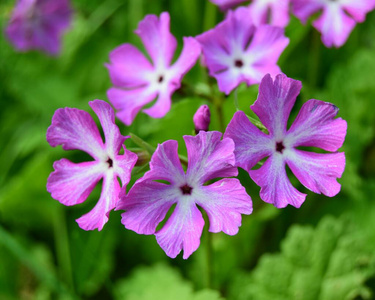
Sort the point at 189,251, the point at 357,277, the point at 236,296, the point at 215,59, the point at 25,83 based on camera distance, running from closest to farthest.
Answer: the point at 189,251, the point at 215,59, the point at 357,277, the point at 236,296, the point at 25,83

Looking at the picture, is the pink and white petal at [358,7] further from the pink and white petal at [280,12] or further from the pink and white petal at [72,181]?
the pink and white petal at [72,181]

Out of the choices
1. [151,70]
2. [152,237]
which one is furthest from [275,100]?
[152,237]

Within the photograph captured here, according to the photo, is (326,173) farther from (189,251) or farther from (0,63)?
(0,63)

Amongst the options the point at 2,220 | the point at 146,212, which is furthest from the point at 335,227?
the point at 2,220

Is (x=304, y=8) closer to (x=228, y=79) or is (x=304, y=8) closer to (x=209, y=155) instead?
(x=228, y=79)

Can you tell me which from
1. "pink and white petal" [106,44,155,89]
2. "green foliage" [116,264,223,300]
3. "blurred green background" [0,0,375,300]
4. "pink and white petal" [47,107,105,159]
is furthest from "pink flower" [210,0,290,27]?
"green foliage" [116,264,223,300]
